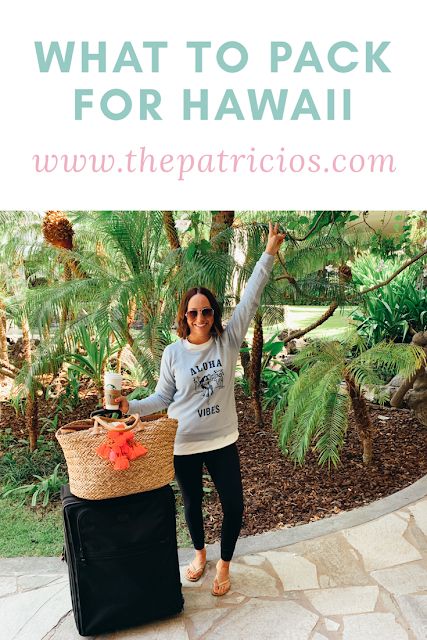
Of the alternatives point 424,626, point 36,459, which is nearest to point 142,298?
point 36,459

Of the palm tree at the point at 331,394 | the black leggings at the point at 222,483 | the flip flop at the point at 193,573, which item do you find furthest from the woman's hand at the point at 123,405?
the palm tree at the point at 331,394

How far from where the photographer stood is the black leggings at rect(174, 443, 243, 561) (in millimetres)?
2500

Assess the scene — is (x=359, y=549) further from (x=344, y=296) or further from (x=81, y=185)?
(x=81, y=185)

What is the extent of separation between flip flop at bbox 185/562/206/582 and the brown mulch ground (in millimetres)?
456

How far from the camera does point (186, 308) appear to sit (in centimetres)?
250

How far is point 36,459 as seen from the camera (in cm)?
434

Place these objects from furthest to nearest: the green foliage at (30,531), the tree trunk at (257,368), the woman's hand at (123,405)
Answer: the tree trunk at (257,368), the green foliage at (30,531), the woman's hand at (123,405)

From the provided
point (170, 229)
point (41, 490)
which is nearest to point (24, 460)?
point (41, 490)

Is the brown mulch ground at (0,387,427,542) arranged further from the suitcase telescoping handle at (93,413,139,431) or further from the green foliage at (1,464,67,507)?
the suitcase telescoping handle at (93,413,139,431)

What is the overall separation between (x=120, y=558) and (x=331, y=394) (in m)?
1.70

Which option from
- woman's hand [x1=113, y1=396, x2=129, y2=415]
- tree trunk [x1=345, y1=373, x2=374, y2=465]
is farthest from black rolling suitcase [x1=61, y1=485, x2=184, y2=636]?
tree trunk [x1=345, y1=373, x2=374, y2=465]

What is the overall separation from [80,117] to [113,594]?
2.06m

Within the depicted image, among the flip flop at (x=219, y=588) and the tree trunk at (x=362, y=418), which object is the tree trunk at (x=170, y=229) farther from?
the flip flop at (x=219, y=588)

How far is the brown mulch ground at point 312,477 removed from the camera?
11.3 ft
